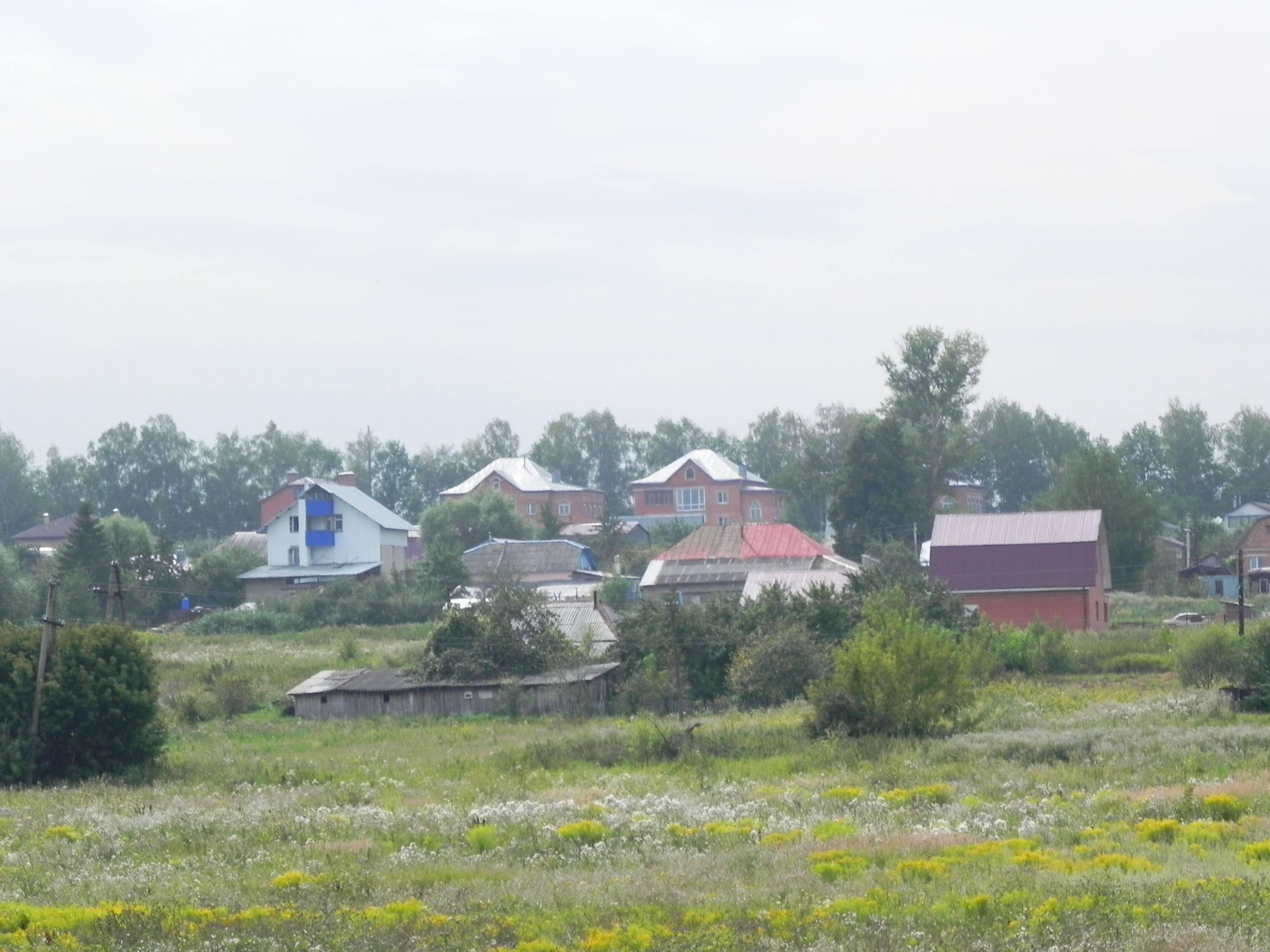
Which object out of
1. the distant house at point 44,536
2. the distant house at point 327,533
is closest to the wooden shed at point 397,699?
the distant house at point 327,533

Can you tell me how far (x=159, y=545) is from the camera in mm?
86500

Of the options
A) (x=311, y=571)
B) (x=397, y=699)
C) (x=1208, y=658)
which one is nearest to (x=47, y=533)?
(x=311, y=571)

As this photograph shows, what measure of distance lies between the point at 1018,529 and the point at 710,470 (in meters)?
64.1

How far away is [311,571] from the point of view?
293ft

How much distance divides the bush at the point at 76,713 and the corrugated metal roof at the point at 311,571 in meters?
53.1

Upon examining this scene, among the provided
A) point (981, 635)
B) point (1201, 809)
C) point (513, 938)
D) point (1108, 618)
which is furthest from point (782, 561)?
point (513, 938)

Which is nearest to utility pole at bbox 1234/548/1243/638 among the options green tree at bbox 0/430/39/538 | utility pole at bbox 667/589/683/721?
utility pole at bbox 667/589/683/721

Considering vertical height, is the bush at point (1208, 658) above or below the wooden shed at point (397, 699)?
above

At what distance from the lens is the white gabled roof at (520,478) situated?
13225cm

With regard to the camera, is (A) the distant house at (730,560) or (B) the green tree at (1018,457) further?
(B) the green tree at (1018,457)

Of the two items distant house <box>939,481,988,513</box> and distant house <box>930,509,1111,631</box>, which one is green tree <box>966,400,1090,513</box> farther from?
distant house <box>930,509,1111,631</box>

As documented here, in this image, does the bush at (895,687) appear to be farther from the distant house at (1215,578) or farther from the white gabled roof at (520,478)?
the white gabled roof at (520,478)

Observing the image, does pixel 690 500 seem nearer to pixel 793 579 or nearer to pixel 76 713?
pixel 793 579

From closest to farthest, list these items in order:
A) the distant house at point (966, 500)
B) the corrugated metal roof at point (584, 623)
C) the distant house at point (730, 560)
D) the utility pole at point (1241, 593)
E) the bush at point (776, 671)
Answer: the bush at point (776, 671) < the utility pole at point (1241, 593) < the corrugated metal roof at point (584, 623) < the distant house at point (730, 560) < the distant house at point (966, 500)
